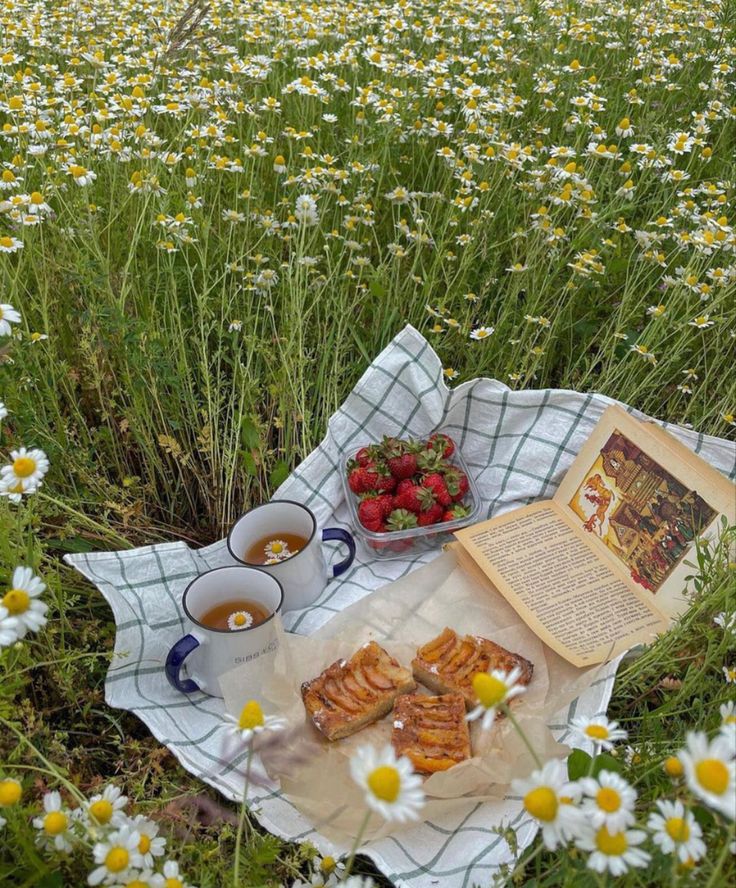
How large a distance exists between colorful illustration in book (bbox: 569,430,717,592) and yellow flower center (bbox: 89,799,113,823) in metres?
0.89

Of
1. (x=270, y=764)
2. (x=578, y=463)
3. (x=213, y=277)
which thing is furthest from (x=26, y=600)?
(x=213, y=277)

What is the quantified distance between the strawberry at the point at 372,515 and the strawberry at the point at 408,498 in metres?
0.04

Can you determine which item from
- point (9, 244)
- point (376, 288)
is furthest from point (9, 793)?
point (376, 288)

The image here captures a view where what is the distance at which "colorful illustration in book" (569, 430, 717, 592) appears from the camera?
127 centimetres

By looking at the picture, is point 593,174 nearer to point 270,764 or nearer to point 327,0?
point 327,0

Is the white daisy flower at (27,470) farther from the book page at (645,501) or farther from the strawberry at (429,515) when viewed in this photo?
the book page at (645,501)

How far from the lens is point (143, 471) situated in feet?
5.16

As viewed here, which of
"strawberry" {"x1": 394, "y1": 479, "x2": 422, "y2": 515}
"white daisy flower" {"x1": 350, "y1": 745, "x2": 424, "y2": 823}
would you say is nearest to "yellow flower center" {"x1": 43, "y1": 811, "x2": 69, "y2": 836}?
"white daisy flower" {"x1": 350, "y1": 745, "x2": 424, "y2": 823}

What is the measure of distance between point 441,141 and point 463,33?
0.66 metres

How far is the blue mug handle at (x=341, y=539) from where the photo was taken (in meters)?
1.38

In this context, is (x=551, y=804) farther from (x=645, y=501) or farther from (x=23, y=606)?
(x=645, y=501)

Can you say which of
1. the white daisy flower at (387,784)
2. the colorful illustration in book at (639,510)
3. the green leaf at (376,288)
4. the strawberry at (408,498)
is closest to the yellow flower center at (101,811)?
the white daisy flower at (387,784)

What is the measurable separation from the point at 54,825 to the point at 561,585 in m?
0.86

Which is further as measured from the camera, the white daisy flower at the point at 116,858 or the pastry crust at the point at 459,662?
the pastry crust at the point at 459,662
